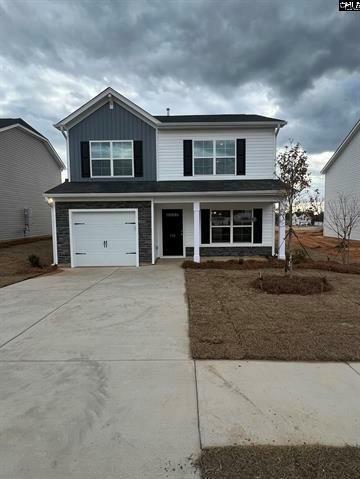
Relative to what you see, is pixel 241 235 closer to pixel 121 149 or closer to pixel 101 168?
pixel 121 149

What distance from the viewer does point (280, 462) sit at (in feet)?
7.76

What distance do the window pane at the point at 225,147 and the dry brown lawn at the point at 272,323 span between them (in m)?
7.25

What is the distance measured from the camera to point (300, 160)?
8.85 metres

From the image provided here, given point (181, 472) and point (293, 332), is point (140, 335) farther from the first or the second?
point (181, 472)

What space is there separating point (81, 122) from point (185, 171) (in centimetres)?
484

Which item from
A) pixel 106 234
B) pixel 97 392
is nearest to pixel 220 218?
pixel 106 234

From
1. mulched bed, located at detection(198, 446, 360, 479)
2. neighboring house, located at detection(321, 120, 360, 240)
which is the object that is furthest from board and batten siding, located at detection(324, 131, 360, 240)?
mulched bed, located at detection(198, 446, 360, 479)

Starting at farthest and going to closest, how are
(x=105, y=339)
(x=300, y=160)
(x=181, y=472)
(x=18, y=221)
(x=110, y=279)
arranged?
(x=18, y=221) → (x=110, y=279) → (x=300, y=160) → (x=105, y=339) → (x=181, y=472)

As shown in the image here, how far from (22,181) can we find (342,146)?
22.1 m

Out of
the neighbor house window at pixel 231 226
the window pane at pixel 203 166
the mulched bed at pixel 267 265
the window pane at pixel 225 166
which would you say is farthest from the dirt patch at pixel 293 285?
the window pane at pixel 203 166

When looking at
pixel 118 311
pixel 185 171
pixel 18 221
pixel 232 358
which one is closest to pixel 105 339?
pixel 118 311

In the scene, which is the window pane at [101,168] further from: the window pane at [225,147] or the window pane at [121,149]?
the window pane at [225,147]

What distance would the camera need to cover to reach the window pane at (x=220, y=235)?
14406 mm

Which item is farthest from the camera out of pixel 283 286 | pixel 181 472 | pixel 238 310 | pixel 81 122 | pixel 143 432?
pixel 81 122
